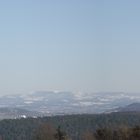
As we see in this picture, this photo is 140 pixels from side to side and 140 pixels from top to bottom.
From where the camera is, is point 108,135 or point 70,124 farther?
point 70,124

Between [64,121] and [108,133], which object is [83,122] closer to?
[64,121]

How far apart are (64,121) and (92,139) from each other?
7272 centimetres

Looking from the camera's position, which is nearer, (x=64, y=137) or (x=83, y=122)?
(x=64, y=137)

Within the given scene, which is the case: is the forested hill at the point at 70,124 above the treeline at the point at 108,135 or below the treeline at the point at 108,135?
above

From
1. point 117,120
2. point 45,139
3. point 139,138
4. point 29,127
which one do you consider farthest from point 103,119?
point 139,138

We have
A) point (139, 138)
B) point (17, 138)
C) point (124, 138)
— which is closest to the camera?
point (139, 138)

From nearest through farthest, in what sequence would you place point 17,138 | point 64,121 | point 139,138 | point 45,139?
1. point 139,138
2. point 45,139
3. point 17,138
4. point 64,121

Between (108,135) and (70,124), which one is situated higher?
(70,124)

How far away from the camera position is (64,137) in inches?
2899

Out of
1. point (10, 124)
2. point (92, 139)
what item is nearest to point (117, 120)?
point (10, 124)

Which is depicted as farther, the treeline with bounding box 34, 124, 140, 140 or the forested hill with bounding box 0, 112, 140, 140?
the forested hill with bounding box 0, 112, 140, 140

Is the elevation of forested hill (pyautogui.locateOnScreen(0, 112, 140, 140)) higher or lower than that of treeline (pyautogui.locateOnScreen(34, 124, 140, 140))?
higher

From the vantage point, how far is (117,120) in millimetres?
154000

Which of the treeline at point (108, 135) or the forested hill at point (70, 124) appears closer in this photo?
the treeline at point (108, 135)
